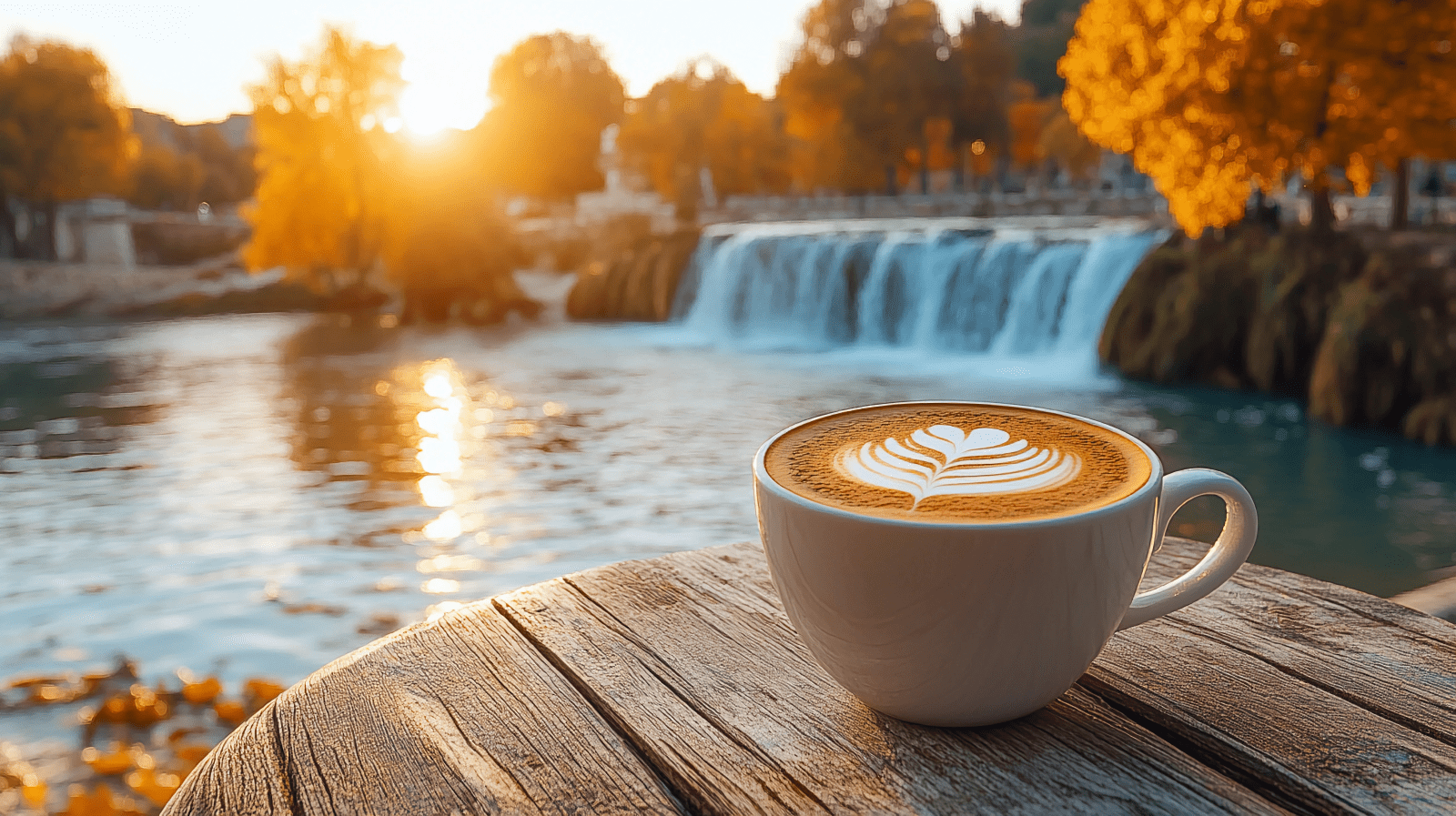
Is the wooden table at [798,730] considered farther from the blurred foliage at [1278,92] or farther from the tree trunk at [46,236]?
the tree trunk at [46,236]

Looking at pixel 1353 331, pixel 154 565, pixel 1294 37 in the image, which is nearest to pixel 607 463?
pixel 154 565

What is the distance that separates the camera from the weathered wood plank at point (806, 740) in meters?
0.93

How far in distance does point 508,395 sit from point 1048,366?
9204 mm

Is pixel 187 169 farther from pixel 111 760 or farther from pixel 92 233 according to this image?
pixel 111 760

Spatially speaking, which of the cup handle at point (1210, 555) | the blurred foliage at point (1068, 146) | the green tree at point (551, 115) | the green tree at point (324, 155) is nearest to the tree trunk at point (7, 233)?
the green tree at point (324, 155)

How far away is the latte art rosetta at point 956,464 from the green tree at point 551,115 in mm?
57888

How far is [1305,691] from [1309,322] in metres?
14.9

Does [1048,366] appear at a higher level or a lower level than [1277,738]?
lower

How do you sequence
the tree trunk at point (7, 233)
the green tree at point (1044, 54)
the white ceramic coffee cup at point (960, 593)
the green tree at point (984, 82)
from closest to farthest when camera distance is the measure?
1. the white ceramic coffee cup at point (960, 593)
2. the green tree at point (984, 82)
3. the tree trunk at point (7, 233)
4. the green tree at point (1044, 54)

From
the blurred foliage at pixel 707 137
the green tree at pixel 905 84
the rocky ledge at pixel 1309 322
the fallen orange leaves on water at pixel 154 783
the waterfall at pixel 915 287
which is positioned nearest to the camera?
the fallen orange leaves on water at pixel 154 783

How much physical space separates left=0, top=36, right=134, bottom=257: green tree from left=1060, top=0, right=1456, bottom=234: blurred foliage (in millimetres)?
45168

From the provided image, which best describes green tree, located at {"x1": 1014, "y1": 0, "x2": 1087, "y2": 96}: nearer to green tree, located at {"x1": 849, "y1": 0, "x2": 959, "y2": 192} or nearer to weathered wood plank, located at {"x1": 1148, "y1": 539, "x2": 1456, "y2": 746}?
green tree, located at {"x1": 849, "y1": 0, "x2": 959, "y2": 192}

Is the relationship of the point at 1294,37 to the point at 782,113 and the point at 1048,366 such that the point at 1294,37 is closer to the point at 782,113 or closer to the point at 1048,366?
the point at 1048,366

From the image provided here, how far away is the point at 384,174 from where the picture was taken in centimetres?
3388
